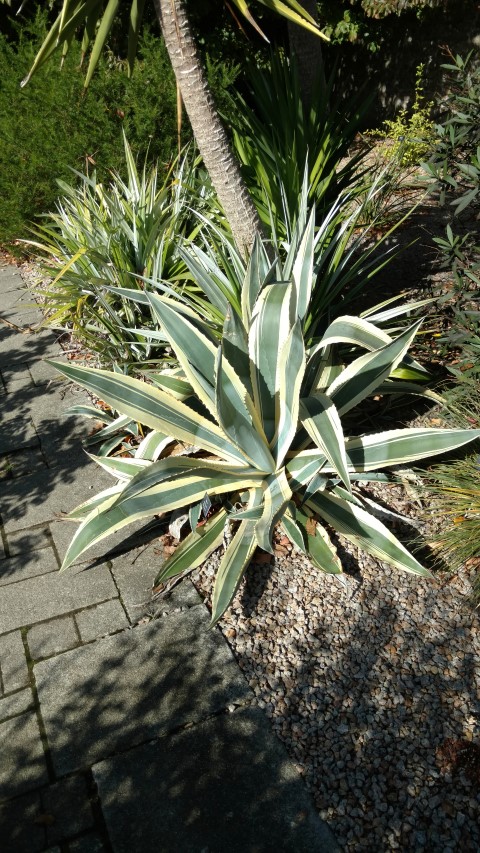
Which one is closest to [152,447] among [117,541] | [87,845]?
[117,541]

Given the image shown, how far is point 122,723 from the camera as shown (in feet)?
8.14

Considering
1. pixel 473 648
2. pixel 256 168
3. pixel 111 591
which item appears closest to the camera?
pixel 473 648

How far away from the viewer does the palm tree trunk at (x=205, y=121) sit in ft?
10.3

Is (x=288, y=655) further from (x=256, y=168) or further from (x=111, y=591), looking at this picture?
(x=256, y=168)

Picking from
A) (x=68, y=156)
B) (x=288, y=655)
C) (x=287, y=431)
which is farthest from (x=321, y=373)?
(x=68, y=156)

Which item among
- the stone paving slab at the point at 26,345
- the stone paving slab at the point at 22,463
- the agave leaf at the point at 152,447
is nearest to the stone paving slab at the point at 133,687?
the agave leaf at the point at 152,447

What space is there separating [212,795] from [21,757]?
714mm

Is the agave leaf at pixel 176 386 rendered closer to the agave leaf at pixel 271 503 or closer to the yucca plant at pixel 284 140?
the agave leaf at pixel 271 503

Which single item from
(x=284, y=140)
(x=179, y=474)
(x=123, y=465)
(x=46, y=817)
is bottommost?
(x=46, y=817)

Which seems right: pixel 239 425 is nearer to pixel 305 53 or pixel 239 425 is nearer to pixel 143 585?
pixel 143 585

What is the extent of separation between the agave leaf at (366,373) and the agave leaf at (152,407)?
0.52 meters

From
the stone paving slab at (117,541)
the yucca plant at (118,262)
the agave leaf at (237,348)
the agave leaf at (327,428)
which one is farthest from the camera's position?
the yucca plant at (118,262)

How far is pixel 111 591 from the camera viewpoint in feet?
10.0

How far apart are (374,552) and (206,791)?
42.8 inches
